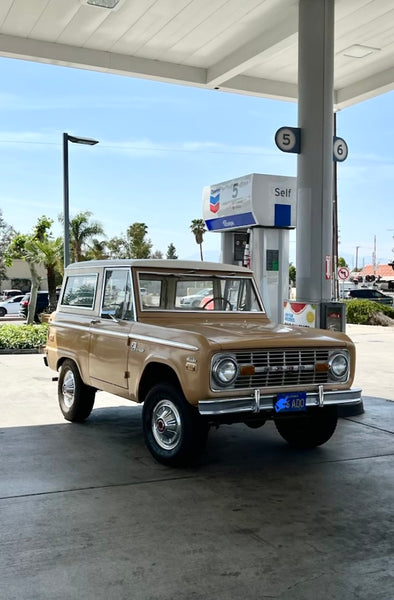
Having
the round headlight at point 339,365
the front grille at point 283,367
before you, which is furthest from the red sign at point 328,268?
the front grille at point 283,367

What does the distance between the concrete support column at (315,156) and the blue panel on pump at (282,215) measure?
6.58 ft

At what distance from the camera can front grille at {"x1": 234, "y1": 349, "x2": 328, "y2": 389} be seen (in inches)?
209

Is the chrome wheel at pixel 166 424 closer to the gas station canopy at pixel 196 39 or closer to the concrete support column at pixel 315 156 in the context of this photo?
the concrete support column at pixel 315 156

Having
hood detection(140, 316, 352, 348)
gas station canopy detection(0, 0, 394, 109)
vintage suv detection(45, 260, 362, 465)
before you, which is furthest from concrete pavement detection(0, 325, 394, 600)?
gas station canopy detection(0, 0, 394, 109)

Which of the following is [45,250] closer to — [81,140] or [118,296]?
[81,140]

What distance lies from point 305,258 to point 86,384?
3702 mm

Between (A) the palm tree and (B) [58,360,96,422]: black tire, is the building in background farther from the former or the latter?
(B) [58,360,96,422]: black tire

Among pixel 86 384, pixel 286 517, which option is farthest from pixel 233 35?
pixel 286 517

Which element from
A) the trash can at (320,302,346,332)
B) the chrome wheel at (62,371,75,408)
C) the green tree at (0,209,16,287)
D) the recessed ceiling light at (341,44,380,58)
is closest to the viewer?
the chrome wheel at (62,371,75,408)

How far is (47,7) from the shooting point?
29.3 ft

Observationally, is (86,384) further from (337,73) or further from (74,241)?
(74,241)

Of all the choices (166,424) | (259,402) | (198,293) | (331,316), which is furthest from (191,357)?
(331,316)

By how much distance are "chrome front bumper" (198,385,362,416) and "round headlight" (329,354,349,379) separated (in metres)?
0.16

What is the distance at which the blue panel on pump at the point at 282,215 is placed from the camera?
36.0ft
